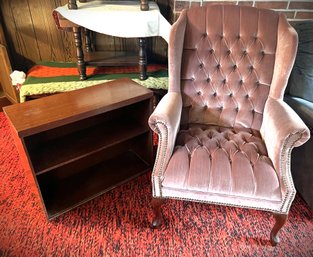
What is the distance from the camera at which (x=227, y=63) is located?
145 cm

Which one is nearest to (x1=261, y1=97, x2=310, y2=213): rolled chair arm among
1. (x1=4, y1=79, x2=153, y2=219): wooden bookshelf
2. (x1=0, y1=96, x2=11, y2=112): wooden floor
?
(x1=4, y1=79, x2=153, y2=219): wooden bookshelf

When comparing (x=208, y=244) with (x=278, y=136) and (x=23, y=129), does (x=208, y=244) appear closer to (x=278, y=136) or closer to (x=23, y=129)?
(x=278, y=136)

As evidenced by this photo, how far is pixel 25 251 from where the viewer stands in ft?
3.99

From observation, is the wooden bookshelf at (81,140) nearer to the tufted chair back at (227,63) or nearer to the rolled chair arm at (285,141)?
the tufted chair back at (227,63)

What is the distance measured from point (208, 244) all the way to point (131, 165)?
0.72 m

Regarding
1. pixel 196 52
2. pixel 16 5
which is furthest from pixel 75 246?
pixel 16 5

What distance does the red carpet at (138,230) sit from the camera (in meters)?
1.23

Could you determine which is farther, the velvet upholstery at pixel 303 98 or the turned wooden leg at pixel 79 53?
the turned wooden leg at pixel 79 53

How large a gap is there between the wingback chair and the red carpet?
10 cm

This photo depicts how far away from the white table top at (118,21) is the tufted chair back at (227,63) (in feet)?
1.30

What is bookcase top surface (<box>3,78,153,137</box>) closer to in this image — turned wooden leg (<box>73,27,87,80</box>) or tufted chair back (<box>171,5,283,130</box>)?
tufted chair back (<box>171,5,283,130</box>)

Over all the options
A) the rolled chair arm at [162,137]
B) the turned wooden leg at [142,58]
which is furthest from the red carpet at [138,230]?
the turned wooden leg at [142,58]

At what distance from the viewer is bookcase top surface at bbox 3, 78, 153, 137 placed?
1.13 m

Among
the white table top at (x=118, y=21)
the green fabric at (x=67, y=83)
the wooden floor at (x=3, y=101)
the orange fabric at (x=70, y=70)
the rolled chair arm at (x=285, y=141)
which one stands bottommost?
the wooden floor at (x=3, y=101)
